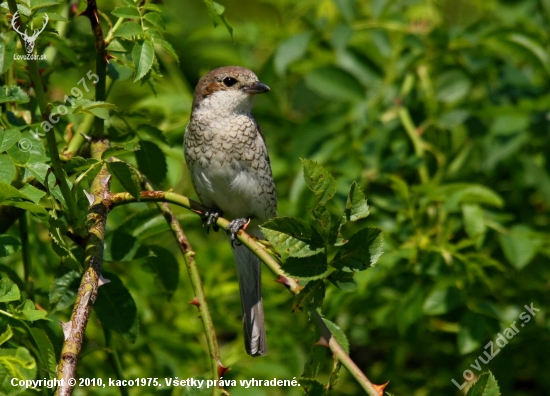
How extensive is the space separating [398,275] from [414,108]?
1.02m

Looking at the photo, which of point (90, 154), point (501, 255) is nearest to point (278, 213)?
point (501, 255)

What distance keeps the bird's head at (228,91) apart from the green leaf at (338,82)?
0.35 m

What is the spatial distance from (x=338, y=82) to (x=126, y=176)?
2124mm

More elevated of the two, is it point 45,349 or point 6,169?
point 6,169

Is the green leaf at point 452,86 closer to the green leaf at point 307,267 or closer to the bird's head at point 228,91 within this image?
the bird's head at point 228,91

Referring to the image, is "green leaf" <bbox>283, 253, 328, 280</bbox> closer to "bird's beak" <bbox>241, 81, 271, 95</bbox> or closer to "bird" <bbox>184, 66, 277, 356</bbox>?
"bird" <bbox>184, 66, 277, 356</bbox>

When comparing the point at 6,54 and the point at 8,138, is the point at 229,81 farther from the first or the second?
the point at 8,138

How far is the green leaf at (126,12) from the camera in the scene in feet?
7.18

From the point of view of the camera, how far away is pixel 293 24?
4883 millimetres

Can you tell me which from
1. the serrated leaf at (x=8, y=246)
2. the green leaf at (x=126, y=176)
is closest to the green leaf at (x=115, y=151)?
the green leaf at (x=126, y=176)

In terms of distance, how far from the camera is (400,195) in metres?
3.61

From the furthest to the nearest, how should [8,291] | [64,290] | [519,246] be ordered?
[519,246]
[64,290]
[8,291]

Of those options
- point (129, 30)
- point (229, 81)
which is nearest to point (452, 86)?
point (229, 81)

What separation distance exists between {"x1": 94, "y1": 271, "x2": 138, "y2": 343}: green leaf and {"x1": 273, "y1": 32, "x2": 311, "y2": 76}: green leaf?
1812mm
